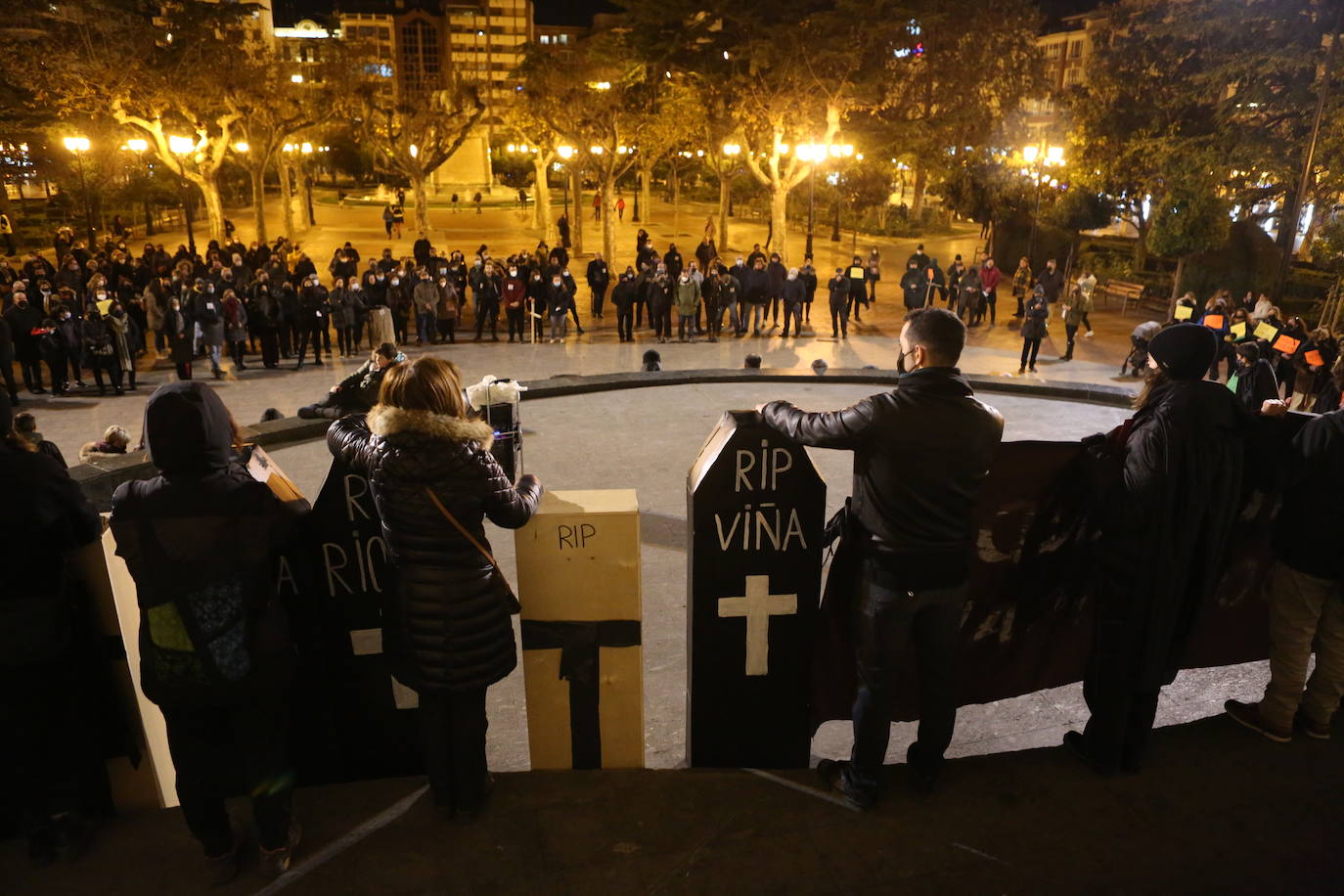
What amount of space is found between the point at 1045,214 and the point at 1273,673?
3051cm

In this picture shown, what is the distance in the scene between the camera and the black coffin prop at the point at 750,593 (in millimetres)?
3496

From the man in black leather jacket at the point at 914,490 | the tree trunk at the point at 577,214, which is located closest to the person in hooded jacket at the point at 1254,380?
the man in black leather jacket at the point at 914,490

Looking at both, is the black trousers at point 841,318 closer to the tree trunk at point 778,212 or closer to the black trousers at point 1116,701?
the tree trunk at point 778,212

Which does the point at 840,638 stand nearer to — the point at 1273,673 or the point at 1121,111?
the point at 1273,673

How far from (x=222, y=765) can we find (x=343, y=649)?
2.02 feet

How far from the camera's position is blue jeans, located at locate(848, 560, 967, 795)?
332cm

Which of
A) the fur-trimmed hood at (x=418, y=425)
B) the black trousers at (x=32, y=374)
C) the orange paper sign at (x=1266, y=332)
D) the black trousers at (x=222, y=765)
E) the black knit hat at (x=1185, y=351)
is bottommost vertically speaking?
the black trousers at (x=32, y=374)

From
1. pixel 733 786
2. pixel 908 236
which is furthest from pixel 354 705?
pixel 908 236

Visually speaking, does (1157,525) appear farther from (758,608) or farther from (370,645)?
(370,645)

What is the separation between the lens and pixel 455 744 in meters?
3.38

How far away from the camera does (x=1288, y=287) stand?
25.4 m

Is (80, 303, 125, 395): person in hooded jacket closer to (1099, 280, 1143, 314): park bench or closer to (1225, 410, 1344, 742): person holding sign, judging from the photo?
(1225, 410, 1344, 742): person holding sign

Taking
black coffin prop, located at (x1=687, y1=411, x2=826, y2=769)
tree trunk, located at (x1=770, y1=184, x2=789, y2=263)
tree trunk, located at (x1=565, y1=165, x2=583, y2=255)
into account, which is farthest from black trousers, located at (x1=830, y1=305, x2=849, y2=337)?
tree trunk, located at (x1=565, y1=165, x2=583, y2=255)

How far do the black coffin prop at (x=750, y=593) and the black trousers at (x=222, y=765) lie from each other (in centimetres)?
156
